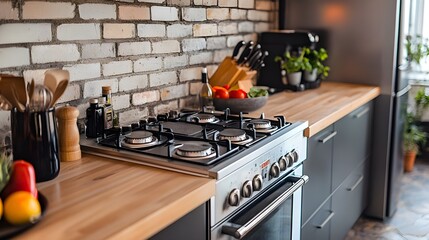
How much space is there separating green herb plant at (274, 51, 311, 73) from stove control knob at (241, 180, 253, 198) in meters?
Result: 1.47

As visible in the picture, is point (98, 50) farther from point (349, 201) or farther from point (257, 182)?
point (349, 201)

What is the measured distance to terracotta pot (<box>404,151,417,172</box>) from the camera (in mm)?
4160

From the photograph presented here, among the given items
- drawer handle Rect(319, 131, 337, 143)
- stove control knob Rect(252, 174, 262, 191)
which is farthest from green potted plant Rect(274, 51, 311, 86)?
stove control knob Rect(252, 174, 262, 191)

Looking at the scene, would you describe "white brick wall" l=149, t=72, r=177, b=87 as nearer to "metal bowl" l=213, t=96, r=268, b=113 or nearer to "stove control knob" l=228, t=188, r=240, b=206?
"metal bowl" l=213, t=96, r=268, b=113

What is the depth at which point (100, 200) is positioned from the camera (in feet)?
4.09

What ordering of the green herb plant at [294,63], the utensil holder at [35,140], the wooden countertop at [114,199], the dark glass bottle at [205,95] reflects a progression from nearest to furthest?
the wooden countertop at [114,199], the utensil holder at [35,140], the dark glass bottle at [205,95], the green herb plant at [294,63]

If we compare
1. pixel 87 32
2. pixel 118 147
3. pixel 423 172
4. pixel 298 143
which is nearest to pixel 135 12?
pixel 87 32

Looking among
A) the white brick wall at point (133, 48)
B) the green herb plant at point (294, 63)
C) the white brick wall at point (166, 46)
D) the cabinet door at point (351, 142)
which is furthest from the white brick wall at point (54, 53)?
the green herb plant at point (294, 63)

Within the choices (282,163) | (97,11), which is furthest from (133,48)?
(282,163)

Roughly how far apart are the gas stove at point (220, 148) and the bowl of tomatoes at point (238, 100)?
0.12 m

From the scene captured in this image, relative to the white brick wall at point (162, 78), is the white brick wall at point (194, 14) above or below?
above

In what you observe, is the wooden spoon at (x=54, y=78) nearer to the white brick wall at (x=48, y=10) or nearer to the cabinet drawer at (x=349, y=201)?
the white brick wall at (x=48, y=10)

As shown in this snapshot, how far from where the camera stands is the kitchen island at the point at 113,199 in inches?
42.6

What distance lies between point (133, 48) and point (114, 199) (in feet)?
3.26
